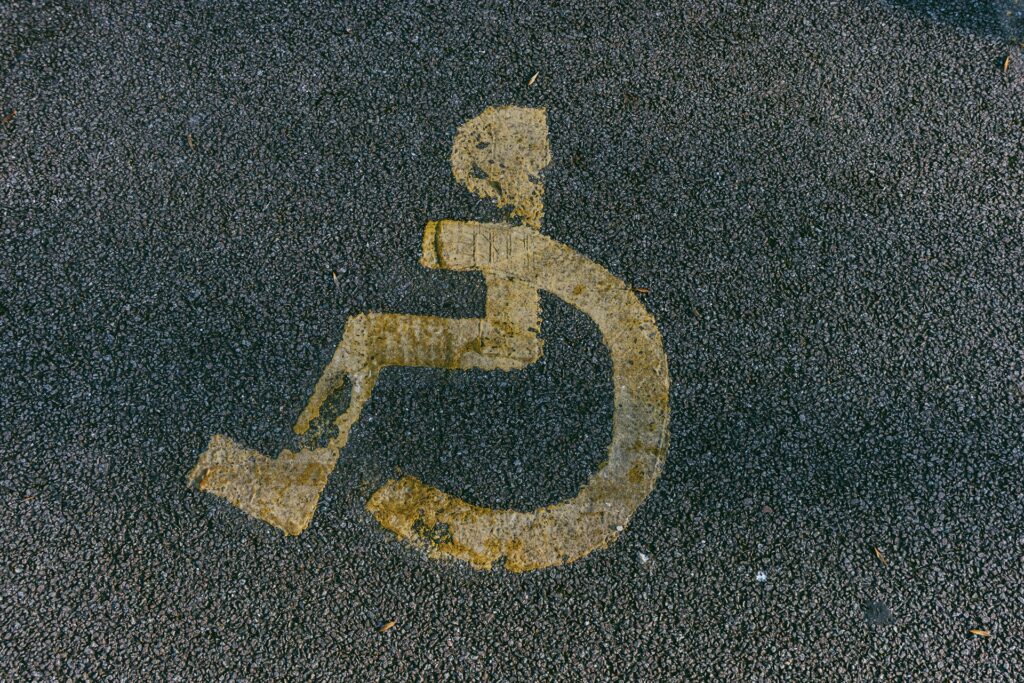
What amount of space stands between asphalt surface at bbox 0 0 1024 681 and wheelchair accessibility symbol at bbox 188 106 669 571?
0.05 metres

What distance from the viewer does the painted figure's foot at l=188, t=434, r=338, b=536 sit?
208 cm

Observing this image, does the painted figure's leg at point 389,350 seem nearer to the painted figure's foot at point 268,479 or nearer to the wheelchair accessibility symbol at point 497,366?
the wheelchair accessibility symbol at point 497,366

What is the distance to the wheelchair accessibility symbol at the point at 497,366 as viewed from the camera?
209 cm

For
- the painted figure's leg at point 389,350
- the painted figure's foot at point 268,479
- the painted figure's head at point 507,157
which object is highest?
the painted figure's head at point 507,157

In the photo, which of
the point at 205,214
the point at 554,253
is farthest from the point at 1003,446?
the point at 205,214

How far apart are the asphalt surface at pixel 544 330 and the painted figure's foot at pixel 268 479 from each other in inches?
2.2

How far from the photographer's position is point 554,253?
2348mm

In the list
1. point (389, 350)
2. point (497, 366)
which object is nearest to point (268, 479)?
point (389, 350)

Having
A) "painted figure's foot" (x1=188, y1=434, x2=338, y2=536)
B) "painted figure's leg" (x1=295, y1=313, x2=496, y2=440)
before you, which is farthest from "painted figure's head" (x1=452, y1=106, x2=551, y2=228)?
"painted figure's foot" (x1=188, y1=434, x2=338, y2=536)

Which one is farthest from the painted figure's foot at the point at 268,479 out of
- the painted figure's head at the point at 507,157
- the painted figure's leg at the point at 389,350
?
the painted figure's head at the point at 507,157

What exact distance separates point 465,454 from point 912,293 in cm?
161

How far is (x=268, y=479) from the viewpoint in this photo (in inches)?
82.9

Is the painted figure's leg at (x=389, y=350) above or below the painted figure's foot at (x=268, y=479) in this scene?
above

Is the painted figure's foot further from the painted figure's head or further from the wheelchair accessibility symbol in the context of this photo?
the painted figure's head
